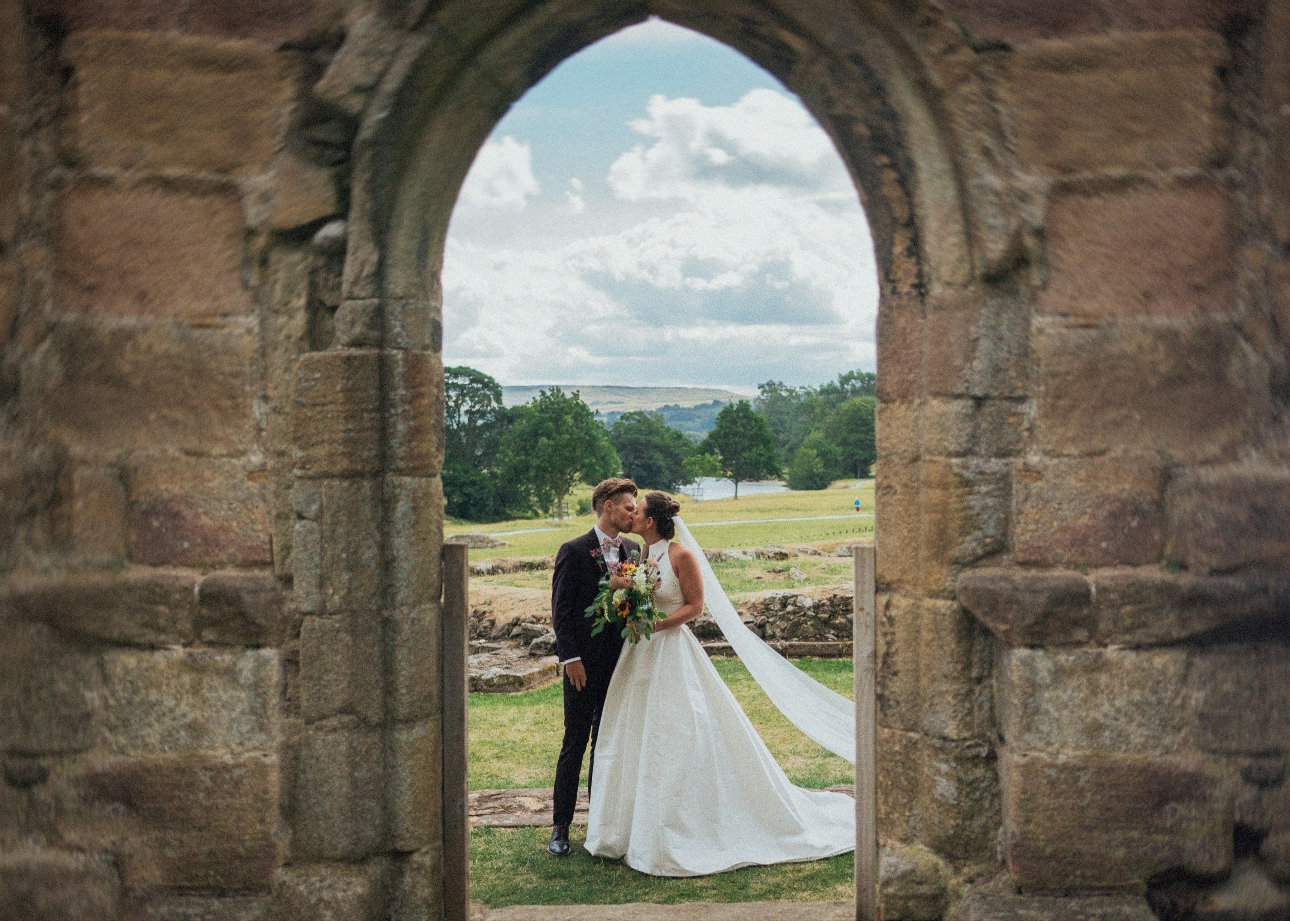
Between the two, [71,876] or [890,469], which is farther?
[890,469]

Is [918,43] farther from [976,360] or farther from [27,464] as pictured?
[27,464]

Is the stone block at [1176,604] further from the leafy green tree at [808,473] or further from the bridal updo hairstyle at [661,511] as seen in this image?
the leafy green tree at [808,473]

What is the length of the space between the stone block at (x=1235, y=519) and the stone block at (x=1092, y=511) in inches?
3.6

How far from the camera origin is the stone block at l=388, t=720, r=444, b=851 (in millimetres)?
3586

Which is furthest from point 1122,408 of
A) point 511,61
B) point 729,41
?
point 511,61

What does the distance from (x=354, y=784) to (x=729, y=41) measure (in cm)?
306

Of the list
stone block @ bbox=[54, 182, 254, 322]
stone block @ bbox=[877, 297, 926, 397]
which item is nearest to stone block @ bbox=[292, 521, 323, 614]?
stone block @ bbox=[54, 182, 254, 322]

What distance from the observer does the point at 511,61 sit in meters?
3.65

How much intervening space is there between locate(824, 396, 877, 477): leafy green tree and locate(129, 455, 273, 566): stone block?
5142 cm

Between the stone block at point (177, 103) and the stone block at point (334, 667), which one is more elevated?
the stone block at point (177, 103)

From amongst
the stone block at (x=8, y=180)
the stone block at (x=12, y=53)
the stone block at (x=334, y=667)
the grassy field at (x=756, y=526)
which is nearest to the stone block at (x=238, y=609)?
the stone block at (x=334, y=667)

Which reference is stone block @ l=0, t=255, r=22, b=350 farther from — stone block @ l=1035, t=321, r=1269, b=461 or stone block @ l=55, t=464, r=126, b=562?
stone block @ l=1035, t=321, r=1269, b=461

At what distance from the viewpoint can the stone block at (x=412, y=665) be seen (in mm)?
3576

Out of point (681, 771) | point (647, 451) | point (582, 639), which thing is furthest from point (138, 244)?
point (647, 451)
